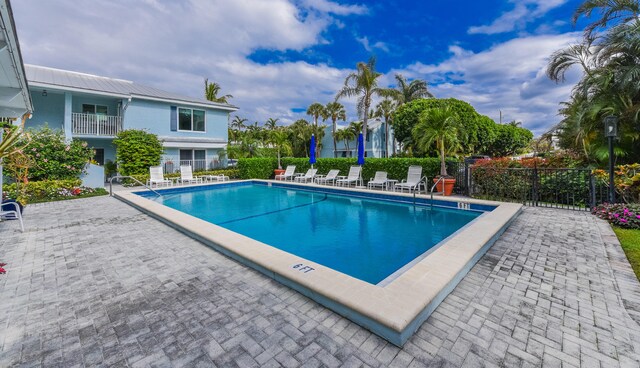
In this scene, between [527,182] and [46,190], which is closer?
[527,182]

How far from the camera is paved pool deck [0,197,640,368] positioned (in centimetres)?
233

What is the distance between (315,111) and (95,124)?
24352 millimetres

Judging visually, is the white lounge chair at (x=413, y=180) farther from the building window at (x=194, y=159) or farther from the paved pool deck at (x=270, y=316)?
the building window at (x=194, y=159)

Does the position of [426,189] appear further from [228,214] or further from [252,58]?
[252,58]

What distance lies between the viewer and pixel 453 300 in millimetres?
3240

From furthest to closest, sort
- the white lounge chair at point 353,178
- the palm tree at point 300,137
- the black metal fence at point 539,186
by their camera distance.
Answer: the palm tree at point 300,137, the white lounge chair at point 353,178, the black metal fence at point 539,186

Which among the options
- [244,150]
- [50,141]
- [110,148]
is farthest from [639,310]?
[110,148]

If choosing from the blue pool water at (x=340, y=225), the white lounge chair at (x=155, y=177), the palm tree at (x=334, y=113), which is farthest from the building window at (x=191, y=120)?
the palm tree at (x=334, y=113)

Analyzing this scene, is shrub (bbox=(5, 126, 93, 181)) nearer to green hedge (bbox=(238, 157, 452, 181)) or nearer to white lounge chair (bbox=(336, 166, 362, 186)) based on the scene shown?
green hedge (bbox=(238, 157, 452, 181))

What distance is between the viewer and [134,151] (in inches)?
638

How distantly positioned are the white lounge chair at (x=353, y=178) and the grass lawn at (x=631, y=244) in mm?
9959

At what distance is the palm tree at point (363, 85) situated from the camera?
21.7 m

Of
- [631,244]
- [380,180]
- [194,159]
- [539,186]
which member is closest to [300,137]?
[194,159]

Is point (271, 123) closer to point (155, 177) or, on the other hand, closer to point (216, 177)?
point (216, 177)
